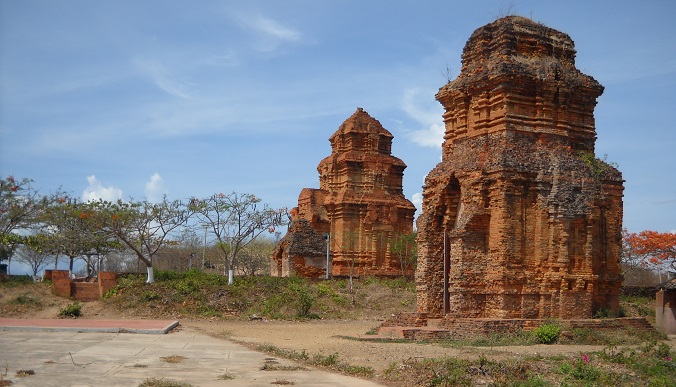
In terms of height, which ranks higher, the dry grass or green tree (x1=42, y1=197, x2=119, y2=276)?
green tree (x1=42, y1=197, x2=119, y2=276)

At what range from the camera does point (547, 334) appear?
49.6ft

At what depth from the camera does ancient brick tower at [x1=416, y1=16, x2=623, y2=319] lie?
55.5ft

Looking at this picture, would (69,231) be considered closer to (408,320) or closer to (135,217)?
(135,217)

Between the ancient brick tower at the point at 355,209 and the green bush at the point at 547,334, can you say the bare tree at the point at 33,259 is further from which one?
the green bush at the point at 547,334

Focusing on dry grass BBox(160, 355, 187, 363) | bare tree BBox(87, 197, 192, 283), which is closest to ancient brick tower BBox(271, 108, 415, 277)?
bare tree BBox(87, 197, 192, 283)

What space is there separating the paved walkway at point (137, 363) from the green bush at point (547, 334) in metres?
6.10

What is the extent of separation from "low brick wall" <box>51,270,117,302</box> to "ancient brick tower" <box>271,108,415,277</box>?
366 inches

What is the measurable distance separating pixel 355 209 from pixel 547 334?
784 inches

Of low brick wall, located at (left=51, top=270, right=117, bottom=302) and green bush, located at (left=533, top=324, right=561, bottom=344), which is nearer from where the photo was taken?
green bush, located at (left=533, top=324, right=561, bottom=344)

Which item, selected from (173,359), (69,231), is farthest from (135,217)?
(173,359)

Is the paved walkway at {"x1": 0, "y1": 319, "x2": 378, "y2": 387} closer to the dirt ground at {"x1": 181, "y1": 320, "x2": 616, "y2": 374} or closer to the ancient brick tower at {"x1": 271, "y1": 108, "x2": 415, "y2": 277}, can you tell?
the dirt ground at {"x1": 181, "y1": 320, "x2": 616, "y2": 374}

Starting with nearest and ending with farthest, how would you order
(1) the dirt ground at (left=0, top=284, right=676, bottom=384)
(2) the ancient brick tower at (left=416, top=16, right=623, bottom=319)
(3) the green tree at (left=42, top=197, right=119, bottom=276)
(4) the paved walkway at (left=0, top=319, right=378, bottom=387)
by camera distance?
(4) the paved walkway at (left=0, top=319, right=378, bottom=387), (1) the dirt ground at (left=0, top=284, right=676, bottom=384), (2) the ancient brick tower at (left=416, top=16, right=623, bottom=319), (3) the green tree at (left=42, top=197, right=119, bottom=276)

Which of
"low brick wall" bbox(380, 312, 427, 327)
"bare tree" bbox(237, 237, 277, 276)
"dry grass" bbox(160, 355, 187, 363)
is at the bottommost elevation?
"dry grass" bbox(160, 355, 187, 363)

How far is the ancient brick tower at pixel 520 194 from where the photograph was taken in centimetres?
1692
